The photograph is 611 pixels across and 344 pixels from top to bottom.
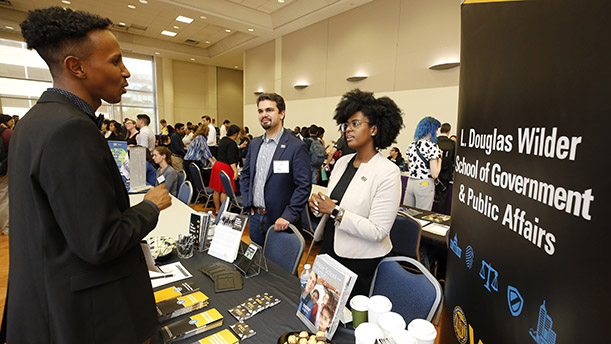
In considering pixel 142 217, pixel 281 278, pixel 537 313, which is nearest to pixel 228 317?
pixel 281 278

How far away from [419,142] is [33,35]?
347 cm

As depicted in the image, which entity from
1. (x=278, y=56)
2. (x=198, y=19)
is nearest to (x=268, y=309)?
(x=198, y=19)

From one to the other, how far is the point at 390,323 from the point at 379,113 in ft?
3.80

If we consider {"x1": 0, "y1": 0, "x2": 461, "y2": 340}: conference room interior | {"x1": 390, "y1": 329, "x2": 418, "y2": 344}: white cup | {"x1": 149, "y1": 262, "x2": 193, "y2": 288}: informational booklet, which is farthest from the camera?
{"x1": 0, "y1": 0, "x2": 461, "y2": 340}: conference room interior

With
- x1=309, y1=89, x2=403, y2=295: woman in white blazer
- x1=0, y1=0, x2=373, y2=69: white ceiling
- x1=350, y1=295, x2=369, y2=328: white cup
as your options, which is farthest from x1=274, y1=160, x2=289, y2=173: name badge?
x1=0, y1=0, x2=373, y2=69: white ceiling

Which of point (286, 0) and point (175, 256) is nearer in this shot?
point (175, 256)

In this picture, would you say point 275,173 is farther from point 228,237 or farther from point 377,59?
point 377,59

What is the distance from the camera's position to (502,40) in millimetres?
594

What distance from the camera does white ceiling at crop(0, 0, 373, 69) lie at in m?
7.64

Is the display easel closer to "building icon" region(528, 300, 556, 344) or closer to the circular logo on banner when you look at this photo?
the circular logo on banner

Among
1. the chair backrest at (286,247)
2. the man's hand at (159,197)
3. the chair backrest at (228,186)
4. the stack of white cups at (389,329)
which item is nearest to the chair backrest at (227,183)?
the chair backrest at (228,186)

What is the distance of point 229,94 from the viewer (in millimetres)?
14875

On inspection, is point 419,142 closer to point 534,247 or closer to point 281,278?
point 281,278

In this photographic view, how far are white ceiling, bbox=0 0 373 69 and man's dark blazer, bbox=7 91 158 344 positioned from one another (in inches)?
301
